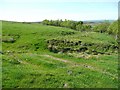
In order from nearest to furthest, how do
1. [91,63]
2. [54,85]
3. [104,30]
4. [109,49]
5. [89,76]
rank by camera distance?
[54,85]
[89,76]
[91,63]
[109,49]
[104,30]

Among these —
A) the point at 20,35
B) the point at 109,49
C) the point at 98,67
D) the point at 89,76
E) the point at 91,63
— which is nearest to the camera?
the point at 89,76

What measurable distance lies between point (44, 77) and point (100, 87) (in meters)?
5.65

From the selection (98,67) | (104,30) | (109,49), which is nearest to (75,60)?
(98,67)

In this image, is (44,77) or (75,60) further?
(75,60)

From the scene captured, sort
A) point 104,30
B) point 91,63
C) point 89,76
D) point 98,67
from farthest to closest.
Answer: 1. point 104,30
2. point 91,63
3. point 98,67
4. point 89,76

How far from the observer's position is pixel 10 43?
70.6 meters

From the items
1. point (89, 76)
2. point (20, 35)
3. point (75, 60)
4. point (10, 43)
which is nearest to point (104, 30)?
point (20, 35)

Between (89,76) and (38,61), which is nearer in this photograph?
(89,76)

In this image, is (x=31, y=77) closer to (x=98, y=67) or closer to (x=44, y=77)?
(x=44, y=77)

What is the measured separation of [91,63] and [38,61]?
25.2ft

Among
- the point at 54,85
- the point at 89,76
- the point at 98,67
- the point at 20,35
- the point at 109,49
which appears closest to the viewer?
the point at 54,85

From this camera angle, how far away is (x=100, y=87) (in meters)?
27.0

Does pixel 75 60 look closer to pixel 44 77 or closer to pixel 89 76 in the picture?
pixel 89 76

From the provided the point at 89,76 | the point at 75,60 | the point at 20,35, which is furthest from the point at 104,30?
the point at 89,76
